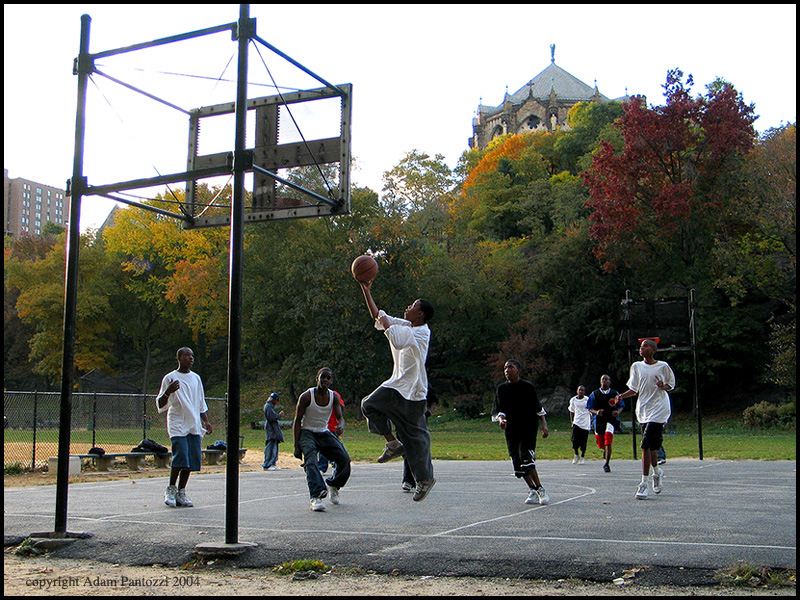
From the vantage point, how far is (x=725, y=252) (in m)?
41.6

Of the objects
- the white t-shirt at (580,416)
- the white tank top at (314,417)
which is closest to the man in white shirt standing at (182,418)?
the white tank top at (314,417)

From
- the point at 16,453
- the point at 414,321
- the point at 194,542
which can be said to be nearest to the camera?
the point at 194,542

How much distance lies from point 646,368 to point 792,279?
34271 millimetres

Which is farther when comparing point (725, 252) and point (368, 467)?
point (725, 252)

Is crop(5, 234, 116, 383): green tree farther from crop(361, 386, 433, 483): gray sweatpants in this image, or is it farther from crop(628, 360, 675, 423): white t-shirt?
crop(361, 386, 433, 483): gray sweatpants

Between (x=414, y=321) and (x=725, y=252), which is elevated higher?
(x=725, y=252)

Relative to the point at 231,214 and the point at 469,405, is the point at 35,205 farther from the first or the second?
the point at 231,214

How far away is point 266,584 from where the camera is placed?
6113 millimetres

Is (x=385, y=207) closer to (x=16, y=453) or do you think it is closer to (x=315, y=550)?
(x=16, y=453)

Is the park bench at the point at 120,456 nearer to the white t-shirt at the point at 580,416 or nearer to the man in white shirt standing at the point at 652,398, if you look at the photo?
the white t-shirt at the point at 580,416

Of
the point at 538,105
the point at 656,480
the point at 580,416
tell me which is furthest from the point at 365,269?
the point at 538,105

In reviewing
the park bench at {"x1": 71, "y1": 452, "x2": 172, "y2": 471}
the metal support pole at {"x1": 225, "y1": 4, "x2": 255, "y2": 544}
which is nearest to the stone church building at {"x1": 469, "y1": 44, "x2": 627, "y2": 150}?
the park bench at {"x1": 71, "y1": 452, "x2": 172, "y2": 471}

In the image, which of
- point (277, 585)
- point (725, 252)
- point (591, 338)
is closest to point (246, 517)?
point (277, 585)

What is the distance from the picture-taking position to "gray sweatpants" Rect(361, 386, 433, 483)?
838cm
